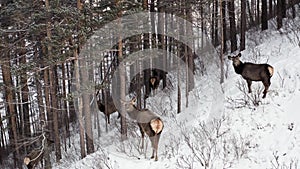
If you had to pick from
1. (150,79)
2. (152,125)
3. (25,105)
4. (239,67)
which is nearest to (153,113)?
(152,125)

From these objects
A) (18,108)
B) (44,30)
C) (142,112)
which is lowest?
(18,108)

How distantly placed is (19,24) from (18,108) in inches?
324

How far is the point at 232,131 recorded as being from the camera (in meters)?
10.3

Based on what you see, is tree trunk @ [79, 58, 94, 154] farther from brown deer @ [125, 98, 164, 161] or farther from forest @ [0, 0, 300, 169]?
brown deer @ [125, 98, 164, 161]

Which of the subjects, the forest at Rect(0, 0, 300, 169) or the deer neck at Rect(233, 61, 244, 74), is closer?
the deer neck at Rect(233, 61, 244, 74)

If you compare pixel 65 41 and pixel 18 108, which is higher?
pixel 65 41

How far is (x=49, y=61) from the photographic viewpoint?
42.3 ft

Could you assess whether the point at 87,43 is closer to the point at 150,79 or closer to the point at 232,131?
the point at 150,79

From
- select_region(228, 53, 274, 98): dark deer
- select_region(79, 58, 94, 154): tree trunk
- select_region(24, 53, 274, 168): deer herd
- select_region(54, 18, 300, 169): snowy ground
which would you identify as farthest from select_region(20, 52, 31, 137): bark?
select_region(228, 53, 274, 98): dark deer

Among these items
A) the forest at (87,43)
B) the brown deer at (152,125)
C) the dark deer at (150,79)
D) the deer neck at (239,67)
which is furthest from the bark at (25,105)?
the deer neck at (239,67)

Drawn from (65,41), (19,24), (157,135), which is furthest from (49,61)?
(157,135)

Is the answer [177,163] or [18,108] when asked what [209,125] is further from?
[18,108]

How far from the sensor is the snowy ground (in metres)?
8.83

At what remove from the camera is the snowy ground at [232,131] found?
883 centimetres
